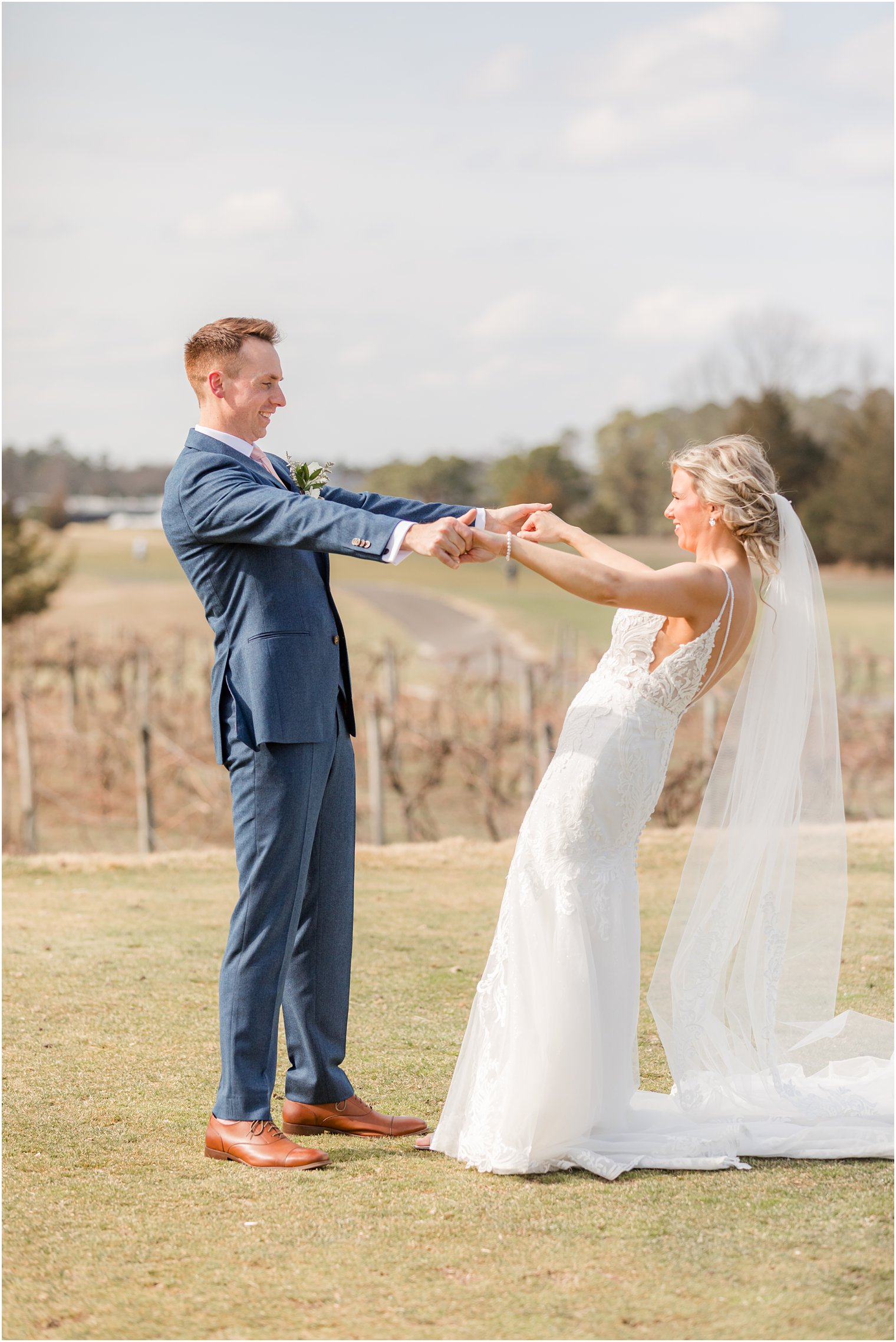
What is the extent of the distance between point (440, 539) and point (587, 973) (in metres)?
1.32

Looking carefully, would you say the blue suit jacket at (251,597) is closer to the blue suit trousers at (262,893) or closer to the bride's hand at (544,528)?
the blue suit trousers at (262,893)

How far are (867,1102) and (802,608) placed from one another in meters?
1.56

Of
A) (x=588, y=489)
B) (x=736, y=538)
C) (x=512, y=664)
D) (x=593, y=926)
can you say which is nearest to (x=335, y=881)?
(x=593, y=926)

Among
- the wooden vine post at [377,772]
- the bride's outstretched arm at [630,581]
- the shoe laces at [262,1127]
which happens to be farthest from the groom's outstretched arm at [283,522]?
the wooden vine post at [377,772]

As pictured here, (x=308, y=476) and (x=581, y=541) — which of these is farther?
(x=308, y=476)

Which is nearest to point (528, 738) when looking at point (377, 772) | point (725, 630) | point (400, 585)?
point (377, 772)

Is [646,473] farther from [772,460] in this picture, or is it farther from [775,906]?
[775,906]

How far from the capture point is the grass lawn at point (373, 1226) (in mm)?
2760

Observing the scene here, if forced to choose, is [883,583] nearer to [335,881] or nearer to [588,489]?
[588,489]

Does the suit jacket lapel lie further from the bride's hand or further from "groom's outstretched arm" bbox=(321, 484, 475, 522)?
the bride's hand

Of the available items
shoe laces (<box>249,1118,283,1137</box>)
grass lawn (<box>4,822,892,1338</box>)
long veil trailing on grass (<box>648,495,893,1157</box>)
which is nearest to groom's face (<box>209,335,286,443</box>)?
long veil trailing on grass (<box>648,495,893,1157</box>)

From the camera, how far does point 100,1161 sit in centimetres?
370

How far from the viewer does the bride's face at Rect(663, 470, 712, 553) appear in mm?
3992

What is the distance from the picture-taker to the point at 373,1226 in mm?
3211
